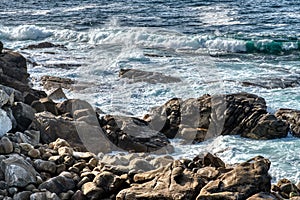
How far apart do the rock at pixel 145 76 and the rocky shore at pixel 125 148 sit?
2507 millimetres

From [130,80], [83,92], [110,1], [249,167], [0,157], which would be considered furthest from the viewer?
[110,1]

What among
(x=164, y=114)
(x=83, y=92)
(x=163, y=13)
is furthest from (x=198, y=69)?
(x=163, y=13)

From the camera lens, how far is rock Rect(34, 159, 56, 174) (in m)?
7.27

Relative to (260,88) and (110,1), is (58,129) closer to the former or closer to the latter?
(260,88)

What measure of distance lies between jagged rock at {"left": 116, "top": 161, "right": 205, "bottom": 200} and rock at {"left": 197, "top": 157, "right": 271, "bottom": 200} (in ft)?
0.68

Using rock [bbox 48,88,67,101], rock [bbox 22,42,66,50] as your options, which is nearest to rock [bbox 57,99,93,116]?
rock [bbox 48,88,67,101]

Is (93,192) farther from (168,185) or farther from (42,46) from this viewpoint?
(42,46)

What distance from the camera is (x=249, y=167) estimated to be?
642 cm

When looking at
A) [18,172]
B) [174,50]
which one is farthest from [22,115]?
[174,50]

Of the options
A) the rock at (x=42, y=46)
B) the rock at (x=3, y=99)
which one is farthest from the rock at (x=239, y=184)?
the rock at (x=42, y=46)

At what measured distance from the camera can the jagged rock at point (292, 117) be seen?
36.6 ft

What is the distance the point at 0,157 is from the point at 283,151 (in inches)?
222

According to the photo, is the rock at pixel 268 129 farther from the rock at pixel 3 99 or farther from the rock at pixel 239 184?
the rock at pixel 3 99

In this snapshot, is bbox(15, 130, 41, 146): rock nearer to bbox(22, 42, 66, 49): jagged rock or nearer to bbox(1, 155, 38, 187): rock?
bbox(1, 155, 38, 187): rock
